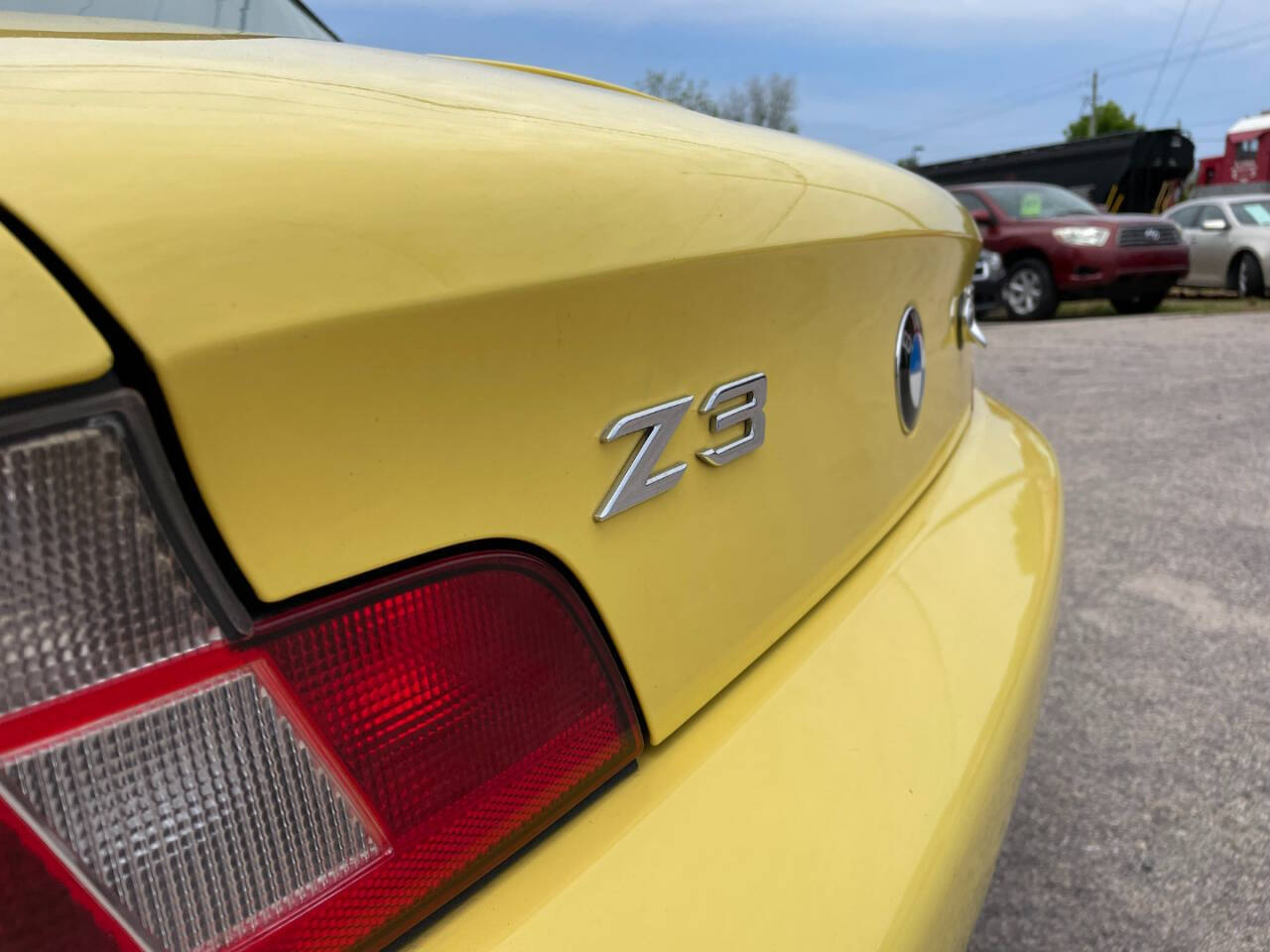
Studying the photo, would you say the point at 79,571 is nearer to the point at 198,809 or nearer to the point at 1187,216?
the point at 198,809

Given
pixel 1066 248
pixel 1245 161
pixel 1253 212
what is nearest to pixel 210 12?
pixel 1066 248

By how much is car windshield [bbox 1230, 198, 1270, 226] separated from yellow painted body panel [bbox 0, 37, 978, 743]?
13.8 metres

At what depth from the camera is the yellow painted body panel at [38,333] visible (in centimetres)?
48

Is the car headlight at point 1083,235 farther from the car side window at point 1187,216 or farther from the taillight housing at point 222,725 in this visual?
the taillight housing at point 222,725

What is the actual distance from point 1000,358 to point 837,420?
24.3ft

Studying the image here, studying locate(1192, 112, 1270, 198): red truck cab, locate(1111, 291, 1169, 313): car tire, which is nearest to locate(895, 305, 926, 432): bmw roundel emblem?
locate(1111, 291, 1169, 313): car tire

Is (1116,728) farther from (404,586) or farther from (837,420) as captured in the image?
(404,586)

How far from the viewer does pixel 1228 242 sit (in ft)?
41.7

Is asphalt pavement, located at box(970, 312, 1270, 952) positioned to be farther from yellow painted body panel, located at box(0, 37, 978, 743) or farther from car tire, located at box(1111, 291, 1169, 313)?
car tire, located at box(1111, 291, 1169, 313)

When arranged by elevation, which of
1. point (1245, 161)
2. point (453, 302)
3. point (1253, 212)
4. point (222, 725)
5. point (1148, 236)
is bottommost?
point (222, 725)

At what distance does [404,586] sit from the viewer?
2.11 feet

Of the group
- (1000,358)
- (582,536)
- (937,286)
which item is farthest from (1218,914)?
(1000,358)

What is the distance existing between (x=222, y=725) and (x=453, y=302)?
0.92 ft

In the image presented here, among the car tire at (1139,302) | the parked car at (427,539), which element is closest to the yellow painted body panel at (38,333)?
the parked car at (427,539)
